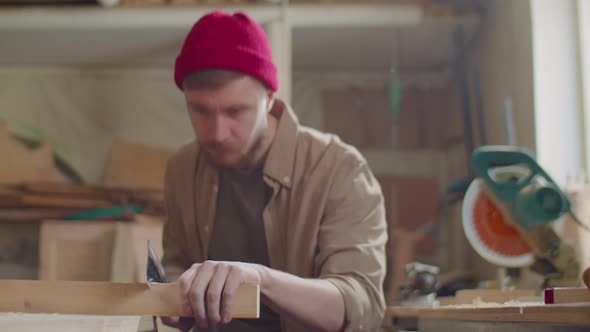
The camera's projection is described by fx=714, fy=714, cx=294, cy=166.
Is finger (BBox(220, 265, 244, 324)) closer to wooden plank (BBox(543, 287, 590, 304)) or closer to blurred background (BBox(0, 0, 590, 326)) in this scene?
wooden plank (BBox(543, 287, 590, 304))

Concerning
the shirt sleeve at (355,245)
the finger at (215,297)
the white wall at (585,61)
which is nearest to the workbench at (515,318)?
the shirt sleeve at (355,245)

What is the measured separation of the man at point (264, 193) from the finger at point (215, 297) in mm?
339

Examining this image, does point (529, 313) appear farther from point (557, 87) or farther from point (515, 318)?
point (557, 87)

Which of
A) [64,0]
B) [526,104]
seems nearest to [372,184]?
[526,104]

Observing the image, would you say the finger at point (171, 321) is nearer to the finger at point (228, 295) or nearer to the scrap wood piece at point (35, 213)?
the finger at point (228, 295)

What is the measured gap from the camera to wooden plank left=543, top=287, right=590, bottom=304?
0.84m

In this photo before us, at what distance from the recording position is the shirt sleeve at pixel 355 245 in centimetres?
134

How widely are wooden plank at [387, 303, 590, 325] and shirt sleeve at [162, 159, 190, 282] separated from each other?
2.46 ft

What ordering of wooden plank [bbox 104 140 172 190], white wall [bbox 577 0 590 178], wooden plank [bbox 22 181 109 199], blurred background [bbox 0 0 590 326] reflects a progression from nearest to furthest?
white wall [bbox 577 0 590 178]
blurred background [bbox 0 0 590 326]
wooden plank [bbox 22 181 109 199]
wooden plank [bbox 104 140 172 190]

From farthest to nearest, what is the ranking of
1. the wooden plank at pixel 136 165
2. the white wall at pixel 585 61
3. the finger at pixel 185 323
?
the wooden plank at pixel 136 165 → the white wall at pixel 585 61 → the finger at pixel 185 323

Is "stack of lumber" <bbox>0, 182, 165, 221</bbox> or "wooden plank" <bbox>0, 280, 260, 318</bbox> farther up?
"wooden plank" <bbox>0, 280, 260, 318</bbox>

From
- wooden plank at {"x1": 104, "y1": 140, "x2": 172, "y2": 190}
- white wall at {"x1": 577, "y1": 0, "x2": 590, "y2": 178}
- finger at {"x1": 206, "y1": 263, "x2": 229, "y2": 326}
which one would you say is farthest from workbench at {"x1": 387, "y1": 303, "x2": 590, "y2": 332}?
wooden plank at {"x1": 104, "y1": 140, "x2": 172, "y2": 190}

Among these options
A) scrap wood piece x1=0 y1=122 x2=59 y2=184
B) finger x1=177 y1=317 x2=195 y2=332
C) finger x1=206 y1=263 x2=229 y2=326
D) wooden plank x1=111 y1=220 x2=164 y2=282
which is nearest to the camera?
finger x1=206 y1=263 x2=229 y2=326

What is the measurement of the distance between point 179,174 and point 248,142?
31 centimetres
